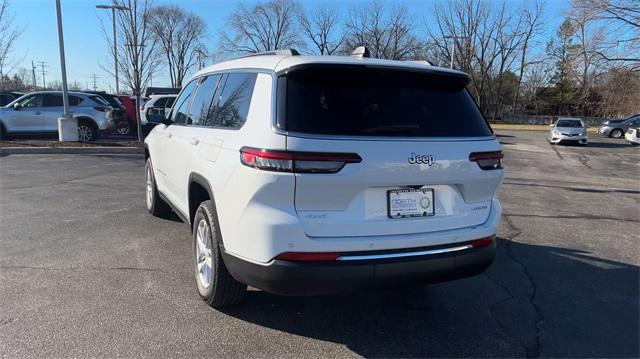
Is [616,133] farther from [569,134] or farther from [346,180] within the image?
[346,180]

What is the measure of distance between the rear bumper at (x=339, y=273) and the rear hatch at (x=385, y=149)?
0.62ft

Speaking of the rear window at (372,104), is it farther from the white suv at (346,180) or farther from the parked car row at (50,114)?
the parked car row at (50,114)

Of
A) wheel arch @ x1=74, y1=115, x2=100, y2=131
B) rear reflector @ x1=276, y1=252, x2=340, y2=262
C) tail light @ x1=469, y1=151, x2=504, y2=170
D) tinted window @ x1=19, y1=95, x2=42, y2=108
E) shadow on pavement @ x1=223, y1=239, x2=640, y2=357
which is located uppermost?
tinted window @ x1=19, y1=95, x2=42, y2=108

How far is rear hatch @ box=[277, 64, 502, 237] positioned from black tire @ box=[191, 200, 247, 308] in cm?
85

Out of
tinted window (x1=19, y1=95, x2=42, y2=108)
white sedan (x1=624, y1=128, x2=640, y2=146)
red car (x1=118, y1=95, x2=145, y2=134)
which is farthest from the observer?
white sedan (x1=624, y1=128, x2=640, y2=146)

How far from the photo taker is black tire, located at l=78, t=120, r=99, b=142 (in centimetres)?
1575

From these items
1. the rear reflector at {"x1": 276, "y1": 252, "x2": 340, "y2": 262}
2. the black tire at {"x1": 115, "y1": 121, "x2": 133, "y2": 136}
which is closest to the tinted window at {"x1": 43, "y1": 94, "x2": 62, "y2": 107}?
the black tire at {"x1": 115, "y1": 121, "x2": 133, "y2": 136}

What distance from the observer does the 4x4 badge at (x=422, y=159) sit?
2956 millimetres

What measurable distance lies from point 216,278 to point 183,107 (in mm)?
2307

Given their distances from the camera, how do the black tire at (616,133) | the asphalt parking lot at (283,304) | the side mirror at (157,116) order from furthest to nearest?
the black tire at (616,133), the side mirror at (157,116), the asphalt parking lot at (283,304)

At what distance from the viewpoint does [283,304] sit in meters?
3.79

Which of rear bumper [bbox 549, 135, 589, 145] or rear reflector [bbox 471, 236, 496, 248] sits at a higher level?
rear reflector [bbox 471, 236, 496, 248]

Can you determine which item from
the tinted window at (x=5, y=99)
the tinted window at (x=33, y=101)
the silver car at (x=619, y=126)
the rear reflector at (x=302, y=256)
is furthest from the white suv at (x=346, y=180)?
the silver car at (x=619, y=126)

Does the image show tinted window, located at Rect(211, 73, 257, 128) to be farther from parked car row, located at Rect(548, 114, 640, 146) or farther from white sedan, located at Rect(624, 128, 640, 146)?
white sedan, located at Rect(624, 128, 640, 146)
